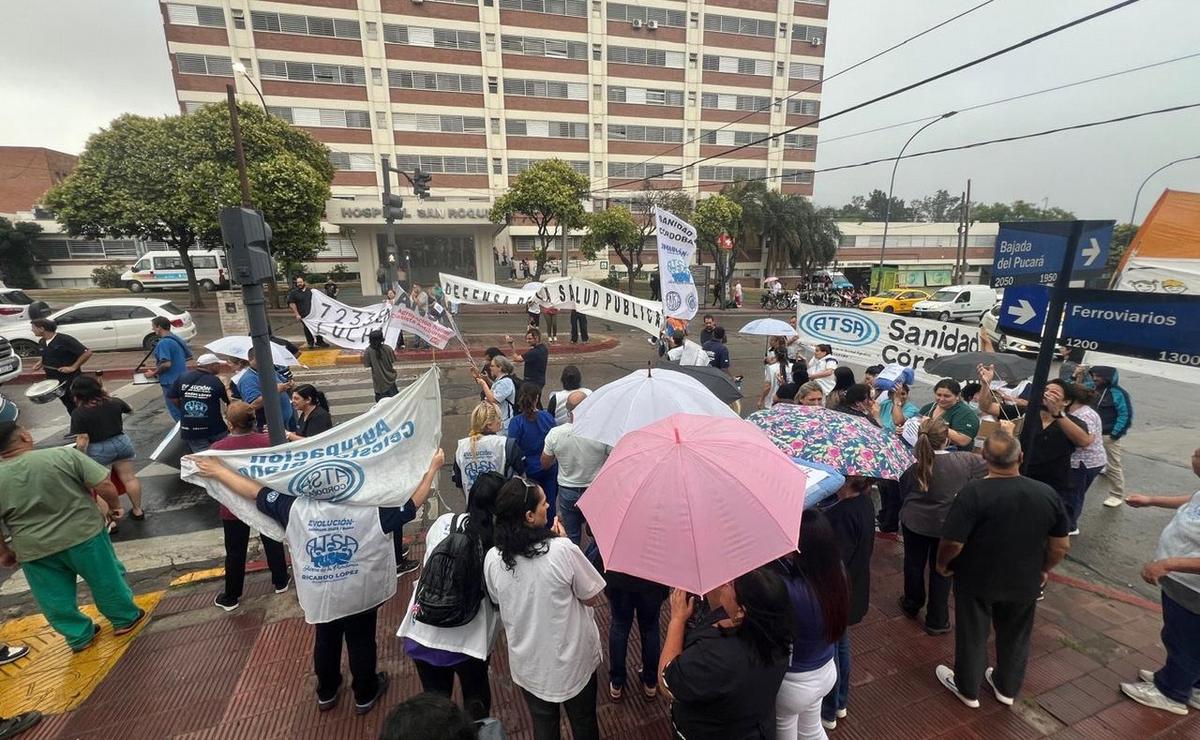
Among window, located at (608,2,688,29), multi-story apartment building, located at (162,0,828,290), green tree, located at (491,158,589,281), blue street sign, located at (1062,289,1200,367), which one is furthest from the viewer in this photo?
window, located at (608,2,688,29)

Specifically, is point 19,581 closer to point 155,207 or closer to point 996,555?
point 996,555

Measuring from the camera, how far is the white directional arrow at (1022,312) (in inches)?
167

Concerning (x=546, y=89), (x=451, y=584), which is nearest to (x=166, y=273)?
(x=546, y=89)

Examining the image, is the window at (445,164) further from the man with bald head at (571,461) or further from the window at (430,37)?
the man with bald head at (571,461)

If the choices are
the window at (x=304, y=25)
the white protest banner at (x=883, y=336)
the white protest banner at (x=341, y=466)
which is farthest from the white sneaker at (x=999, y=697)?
the window at (x=304, y=25)

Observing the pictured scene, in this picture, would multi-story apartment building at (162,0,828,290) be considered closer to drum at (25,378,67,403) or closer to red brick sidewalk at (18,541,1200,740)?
drum at (25,378,67,403)

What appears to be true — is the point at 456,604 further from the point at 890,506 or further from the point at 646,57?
the point at 646,57

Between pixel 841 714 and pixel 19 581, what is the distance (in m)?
6.88

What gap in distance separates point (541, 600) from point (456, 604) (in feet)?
1.31

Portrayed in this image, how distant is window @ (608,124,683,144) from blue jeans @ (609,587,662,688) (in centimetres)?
4235

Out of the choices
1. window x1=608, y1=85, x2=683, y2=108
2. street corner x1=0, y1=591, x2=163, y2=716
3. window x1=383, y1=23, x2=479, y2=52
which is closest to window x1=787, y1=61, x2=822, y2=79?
window x1=608, y1=85, x2=683, y2=108

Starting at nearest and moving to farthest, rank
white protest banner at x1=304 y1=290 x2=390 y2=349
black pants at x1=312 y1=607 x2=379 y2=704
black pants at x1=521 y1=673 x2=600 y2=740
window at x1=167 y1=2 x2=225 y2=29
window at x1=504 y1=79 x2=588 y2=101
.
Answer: black pants at x1=521 y1=673 x2=600 y2=740, black pants at x1=312 y1=607 x2=379 y2=704, white protest banner at x1=304 y1=290 x2=390 y2=349, window at x1=167 y1=2 x2=225 y2=29, window at x1=504 y1=79 x2=588 y2=101

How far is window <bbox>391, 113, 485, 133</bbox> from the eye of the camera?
36.2 metres

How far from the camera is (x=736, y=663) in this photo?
1875 millimetres
